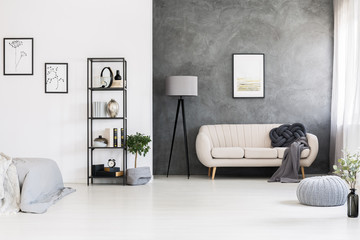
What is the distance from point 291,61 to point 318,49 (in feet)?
1.62

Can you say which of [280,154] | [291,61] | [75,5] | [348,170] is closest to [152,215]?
[348,170]

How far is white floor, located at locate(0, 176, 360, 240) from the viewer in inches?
141

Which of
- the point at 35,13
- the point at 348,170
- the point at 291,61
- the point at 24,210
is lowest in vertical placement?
the point at 24,210

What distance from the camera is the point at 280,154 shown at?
Answer: 716 cm

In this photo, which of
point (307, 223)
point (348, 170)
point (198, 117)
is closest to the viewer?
point (307, 223)

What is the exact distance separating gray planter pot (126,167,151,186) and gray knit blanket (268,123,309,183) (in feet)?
6.05

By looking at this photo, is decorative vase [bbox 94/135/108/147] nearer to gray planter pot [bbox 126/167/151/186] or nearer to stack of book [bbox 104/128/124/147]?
stack of book [bbox 104/128/124/147]

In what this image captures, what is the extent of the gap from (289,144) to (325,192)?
2748 millimetres

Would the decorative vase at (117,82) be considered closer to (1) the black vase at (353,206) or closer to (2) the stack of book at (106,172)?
(2) the stack of book at (106,172)

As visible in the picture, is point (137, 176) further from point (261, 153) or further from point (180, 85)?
point (261, 153)

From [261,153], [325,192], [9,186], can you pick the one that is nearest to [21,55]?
[9,186]

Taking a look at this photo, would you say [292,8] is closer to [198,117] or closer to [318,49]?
[318,49]

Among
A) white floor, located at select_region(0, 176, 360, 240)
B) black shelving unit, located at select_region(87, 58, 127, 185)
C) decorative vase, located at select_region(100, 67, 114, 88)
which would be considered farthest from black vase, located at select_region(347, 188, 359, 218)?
decorative vase, located at select_region(100, 67, 114, 88)

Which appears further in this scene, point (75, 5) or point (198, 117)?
point (198, 117)
